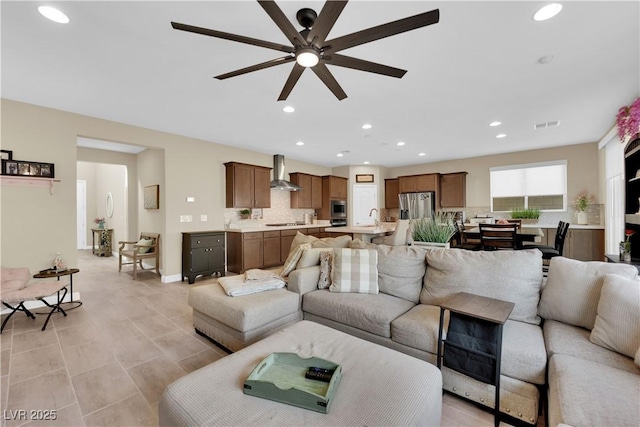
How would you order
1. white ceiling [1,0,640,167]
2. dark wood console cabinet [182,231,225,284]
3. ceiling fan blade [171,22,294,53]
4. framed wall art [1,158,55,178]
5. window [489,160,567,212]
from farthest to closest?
window [489,160,567,212] < dark wood console cabinet [182,231,225,284] < framed wall art [1,158,55,178] < white ceiling [1,0,640,167] < ceiling fan blade [171,22,294,53]

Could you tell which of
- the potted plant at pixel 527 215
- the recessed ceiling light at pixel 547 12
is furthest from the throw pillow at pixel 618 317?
the potted plant at pixel 527 215

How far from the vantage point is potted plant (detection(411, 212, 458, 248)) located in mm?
3186

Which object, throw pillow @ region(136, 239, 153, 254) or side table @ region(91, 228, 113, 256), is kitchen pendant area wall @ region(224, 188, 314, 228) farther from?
side table @ region(91, 228, 113, 256)

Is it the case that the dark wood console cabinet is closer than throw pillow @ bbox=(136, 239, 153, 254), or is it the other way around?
the dark wood console cabinet

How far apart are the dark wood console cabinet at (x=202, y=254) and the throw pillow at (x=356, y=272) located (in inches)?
128

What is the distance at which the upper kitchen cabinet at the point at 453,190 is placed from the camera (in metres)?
7.09

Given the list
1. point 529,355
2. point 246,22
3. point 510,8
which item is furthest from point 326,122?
point 529,355

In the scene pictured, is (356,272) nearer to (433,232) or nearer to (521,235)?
(433,232)

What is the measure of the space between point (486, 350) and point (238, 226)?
518cm

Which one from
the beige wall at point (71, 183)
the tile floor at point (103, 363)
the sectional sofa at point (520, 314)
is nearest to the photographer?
the sectional sofa at point (520, 314)

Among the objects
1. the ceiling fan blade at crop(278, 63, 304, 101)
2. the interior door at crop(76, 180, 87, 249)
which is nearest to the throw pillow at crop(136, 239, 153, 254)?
the ceiling fan blade at crop(278, 63, 304, 101)

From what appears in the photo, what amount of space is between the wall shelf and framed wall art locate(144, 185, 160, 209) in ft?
5.26

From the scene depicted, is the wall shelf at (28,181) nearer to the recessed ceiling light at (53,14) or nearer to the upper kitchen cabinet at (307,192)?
the recessed ceiling light at (53,14)

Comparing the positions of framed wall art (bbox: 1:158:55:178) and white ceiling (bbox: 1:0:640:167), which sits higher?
white ceiling (bbox: 1:0:640:167)
